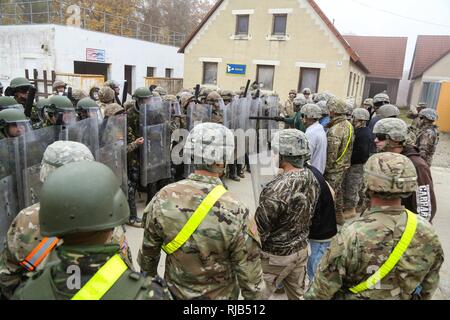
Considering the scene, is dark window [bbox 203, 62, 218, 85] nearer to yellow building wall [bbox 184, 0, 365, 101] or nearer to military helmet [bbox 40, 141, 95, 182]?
yellow building wall [bbox 184, 0, 365, 101]

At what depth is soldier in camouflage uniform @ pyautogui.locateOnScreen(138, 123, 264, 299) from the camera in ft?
6.13

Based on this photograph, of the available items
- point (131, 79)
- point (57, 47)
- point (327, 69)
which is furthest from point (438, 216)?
point (131, 79)

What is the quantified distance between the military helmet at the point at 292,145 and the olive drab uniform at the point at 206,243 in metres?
0.76

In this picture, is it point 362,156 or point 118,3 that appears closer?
point 362,156

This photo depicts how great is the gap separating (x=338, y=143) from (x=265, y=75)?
47.0 feet

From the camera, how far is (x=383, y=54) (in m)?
29.8

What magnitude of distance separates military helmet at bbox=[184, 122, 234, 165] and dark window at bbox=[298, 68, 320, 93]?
1597cm

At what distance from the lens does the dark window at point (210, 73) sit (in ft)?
63.4

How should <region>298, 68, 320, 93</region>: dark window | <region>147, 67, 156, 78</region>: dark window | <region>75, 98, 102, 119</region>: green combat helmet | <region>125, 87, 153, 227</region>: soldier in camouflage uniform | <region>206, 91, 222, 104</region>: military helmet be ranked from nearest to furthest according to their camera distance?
<region>75, 98, 102, 119</region>: green combat helmet, <region>125, 87, 153, 227</region>: soldier in camouflage uniform, <region>206, 91, 222, 104</region>: military helmet, <region>298, 68, 320, 93</region>: dark window, <region>147, 67, 156, 78</region>: dark window

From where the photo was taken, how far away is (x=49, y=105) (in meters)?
3.84

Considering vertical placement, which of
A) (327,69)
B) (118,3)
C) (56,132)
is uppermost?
(118,3)

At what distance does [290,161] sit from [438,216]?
16.1 ft

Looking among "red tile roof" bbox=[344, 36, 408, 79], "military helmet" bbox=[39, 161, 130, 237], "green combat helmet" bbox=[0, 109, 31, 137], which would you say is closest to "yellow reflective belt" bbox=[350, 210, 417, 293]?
"military helmet" bbox=[39, 161, 130, 237]
